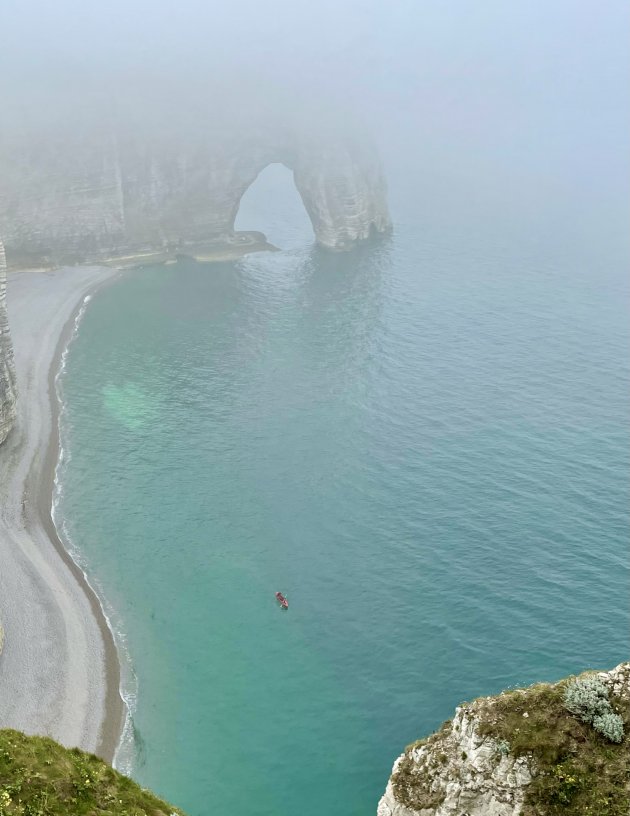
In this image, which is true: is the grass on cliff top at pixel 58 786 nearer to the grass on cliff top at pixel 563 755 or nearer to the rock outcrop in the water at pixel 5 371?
the grass on cliff top at pixel 563 755

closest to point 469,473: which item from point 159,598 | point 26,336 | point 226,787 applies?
point 159,598

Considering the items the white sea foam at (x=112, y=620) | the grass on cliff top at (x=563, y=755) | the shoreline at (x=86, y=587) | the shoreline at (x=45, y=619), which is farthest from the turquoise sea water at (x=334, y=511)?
the grass on cliff top at (x=563, y=755)

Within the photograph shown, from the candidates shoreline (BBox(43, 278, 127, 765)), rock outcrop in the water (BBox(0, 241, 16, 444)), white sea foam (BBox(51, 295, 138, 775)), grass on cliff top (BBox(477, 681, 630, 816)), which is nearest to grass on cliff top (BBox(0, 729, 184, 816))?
grass on cliff top (BBox(477, 681, 630, 816))

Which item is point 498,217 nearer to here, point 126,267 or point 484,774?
point 126,267

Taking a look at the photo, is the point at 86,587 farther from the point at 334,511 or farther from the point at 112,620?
the point at 334,511

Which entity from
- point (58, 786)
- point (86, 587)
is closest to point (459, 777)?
point (58, 786)
